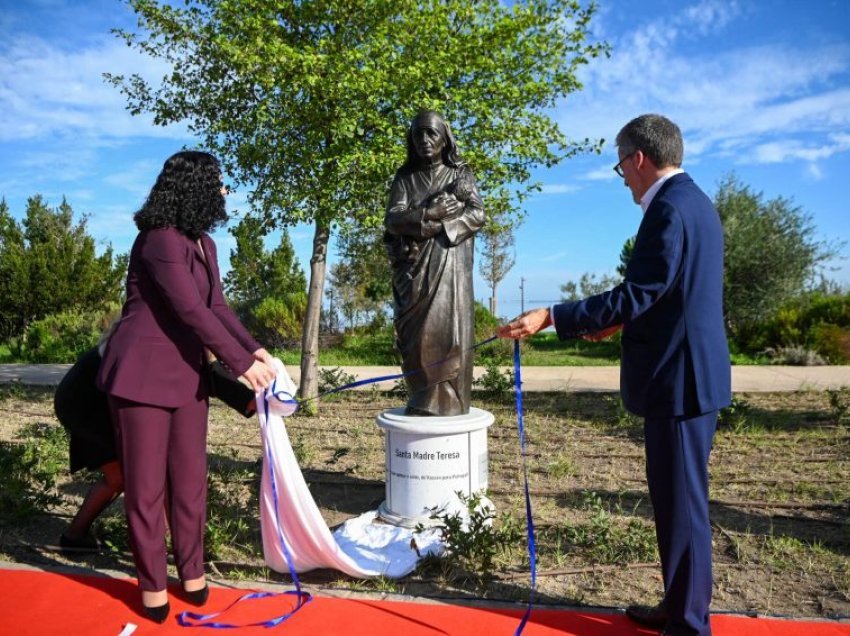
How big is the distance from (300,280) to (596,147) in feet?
43.5

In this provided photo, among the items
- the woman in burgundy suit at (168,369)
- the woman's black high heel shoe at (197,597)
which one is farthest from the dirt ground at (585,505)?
the woman in burgundy suit at (168,369)

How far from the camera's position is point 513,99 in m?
8.01

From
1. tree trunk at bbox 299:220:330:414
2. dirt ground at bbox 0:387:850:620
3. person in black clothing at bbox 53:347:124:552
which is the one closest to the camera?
dirt ground at bbox 0:387:850:620

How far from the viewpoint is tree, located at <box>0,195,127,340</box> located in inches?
818

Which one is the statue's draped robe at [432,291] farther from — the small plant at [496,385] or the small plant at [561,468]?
the small plant at [496,385]

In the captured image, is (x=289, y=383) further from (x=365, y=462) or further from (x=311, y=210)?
(x=311, y=210)

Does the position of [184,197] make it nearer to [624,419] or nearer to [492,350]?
[624,419]

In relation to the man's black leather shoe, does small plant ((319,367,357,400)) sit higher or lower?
higher

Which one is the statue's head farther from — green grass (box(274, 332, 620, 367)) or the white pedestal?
green grass (box(274, 332, 620, 367))

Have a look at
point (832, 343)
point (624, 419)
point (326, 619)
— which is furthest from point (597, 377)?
point (326, 619)

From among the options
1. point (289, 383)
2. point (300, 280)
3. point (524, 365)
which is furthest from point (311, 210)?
point (300, 280)

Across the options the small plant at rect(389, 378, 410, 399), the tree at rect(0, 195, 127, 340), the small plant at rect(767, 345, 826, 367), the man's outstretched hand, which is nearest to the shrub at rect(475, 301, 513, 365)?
the small plant at rect(389, 378, 410, 399)

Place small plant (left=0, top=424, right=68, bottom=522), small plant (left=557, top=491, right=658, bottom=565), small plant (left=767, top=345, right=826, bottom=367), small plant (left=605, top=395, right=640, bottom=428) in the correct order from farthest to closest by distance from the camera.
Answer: small plant (left=767, top=345, right=826, bottom=367), small plant (left=605, top=395, right=640, bottom=428), small plant (left=0, top=424, right=68, bottom=522), small plant (left=557, top=491, right=658, bottom=565)

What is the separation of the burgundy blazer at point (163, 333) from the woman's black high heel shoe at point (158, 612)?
0.92 metres
